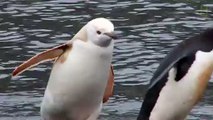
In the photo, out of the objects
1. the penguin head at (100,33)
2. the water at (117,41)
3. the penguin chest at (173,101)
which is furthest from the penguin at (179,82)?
the water at (117,41)

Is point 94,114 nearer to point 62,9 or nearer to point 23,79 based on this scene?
point 23,79

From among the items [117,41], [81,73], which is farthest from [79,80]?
[117,41]

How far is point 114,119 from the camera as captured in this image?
7.17 meters

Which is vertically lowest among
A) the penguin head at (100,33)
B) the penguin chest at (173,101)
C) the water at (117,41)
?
the water at (117,41)

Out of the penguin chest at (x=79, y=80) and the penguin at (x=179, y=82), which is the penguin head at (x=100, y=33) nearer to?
the penguin chest at (x=79, y=80)

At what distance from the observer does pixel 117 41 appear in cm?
944

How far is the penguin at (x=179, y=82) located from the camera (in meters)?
6.14

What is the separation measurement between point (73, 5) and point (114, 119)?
170 inches

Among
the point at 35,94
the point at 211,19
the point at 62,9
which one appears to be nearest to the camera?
the point at 35,94

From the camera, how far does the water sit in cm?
759

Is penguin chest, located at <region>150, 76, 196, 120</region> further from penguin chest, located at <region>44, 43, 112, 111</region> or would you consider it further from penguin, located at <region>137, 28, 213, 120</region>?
penguin chest, located at <region>44, 43, 112, 111</region>

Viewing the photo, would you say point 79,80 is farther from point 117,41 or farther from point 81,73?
point 117,41

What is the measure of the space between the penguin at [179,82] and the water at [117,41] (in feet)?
3.09

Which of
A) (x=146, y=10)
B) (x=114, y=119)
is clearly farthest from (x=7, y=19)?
(x=114, y=119)
